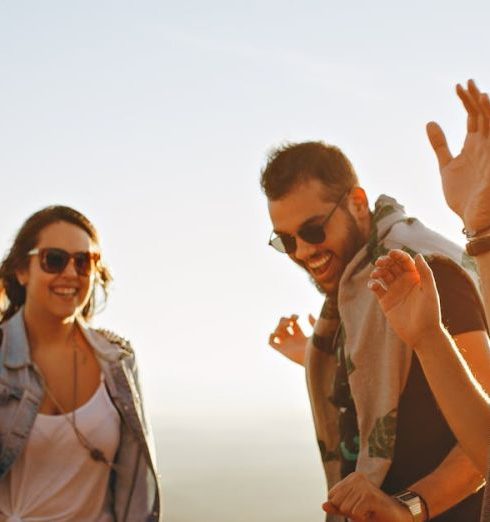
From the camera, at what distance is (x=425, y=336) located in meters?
2.61

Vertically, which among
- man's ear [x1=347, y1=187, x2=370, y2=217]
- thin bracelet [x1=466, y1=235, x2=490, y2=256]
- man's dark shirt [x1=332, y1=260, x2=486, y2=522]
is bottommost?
man's dark shirt [x1=332, y1=260, x2=486, y2=522]

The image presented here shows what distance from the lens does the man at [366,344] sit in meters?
3.24

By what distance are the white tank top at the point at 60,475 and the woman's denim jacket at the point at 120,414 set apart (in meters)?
0.08

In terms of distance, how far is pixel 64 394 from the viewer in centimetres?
464

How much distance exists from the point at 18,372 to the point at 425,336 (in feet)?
8.60

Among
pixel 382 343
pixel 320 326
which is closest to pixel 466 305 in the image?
pixel 382 343

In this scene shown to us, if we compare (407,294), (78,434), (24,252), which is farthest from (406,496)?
(24,252)

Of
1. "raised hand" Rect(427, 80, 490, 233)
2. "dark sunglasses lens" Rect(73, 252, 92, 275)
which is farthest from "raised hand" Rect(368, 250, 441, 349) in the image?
"dark sunglasses lens" Rect(73, 252, 92, 275)

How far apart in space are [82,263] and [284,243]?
1266 mm

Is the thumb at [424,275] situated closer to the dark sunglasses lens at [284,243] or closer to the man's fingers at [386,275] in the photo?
the man's fingers at [386,275]

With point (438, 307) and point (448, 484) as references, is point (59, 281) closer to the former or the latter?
point (448, 484)

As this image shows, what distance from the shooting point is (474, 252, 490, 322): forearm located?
2197 mm

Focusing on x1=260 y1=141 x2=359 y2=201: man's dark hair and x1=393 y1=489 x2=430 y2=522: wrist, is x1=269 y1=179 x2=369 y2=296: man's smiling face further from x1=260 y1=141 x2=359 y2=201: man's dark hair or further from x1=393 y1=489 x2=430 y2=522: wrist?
x1=393 y1=489 x2=430 y2=522: wrist

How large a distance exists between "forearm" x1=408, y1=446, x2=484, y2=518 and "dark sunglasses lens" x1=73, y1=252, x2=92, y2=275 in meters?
2.26
